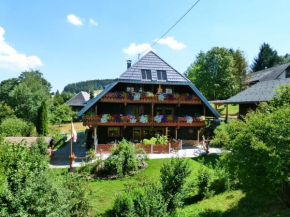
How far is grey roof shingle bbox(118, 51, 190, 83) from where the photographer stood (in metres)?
21.5

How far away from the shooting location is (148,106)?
23266 millimetres

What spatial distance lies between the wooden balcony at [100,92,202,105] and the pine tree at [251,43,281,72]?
182ft

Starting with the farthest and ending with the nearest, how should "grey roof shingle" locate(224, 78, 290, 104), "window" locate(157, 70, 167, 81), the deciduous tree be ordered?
the deciduous tree
"window" locate(157, 70, 167, 81)
"grey roof shingle" locate(224, 78, 290, 104)

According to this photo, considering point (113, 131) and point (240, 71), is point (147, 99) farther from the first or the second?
point (240, 71)

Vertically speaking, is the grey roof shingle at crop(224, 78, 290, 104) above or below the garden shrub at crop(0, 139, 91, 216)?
above

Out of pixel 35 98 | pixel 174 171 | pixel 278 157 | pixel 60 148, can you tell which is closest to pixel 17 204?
pixel 174 171

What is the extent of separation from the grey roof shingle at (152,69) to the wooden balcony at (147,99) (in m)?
1.61

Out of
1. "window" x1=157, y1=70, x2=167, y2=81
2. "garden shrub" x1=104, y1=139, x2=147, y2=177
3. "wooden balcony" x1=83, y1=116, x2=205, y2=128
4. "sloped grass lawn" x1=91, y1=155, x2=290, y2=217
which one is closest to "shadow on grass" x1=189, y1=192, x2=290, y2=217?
"sloped grass lawn" x1=91, y1=155, x2=290, y2=217

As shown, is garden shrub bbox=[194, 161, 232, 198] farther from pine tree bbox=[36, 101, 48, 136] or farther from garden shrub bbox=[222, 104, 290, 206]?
pine tree bbox=[36, 101, 48, 136]

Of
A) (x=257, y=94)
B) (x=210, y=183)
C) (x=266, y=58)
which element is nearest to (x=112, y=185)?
(x=210, y=183)

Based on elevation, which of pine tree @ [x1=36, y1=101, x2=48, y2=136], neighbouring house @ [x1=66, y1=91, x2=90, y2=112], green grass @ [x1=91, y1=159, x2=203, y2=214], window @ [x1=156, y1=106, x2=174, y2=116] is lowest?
green grass @ [x1=91, y1=159, x2=203, y2=214]

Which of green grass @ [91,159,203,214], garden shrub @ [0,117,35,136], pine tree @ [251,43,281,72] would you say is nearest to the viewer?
green grass @ [91,159,203,214]

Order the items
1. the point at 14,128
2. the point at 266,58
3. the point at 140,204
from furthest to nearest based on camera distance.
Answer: the point at 266,58, the point at 14,128, the point at 140,204

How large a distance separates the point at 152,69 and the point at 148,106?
4011 millimetres
